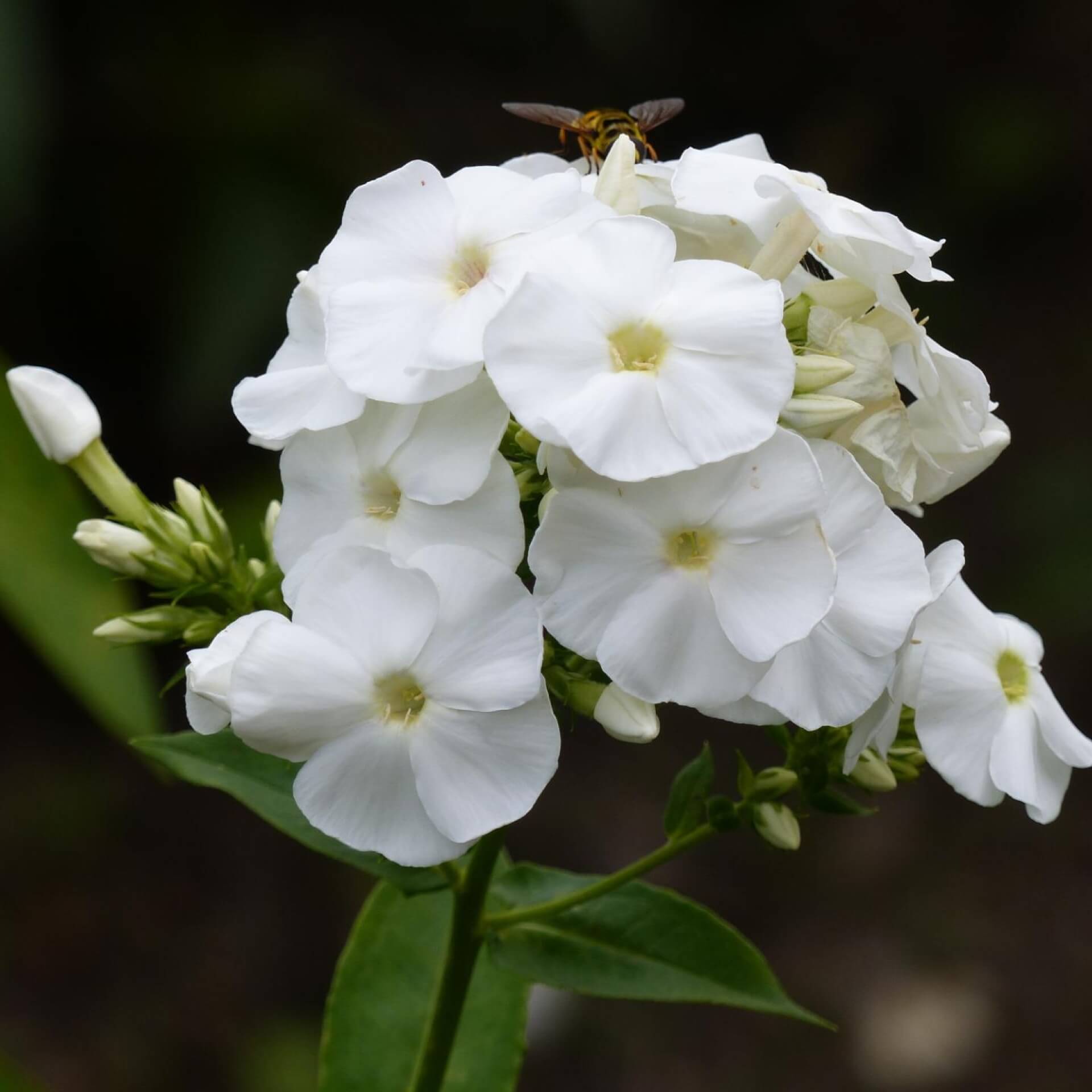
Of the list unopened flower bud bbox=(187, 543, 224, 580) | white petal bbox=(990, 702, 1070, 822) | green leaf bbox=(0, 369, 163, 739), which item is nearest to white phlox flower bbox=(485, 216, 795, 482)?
white petal bbox=(990, 702, 1070, 822)

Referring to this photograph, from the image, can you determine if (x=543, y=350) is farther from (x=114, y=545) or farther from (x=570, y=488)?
(x=114, y=545)

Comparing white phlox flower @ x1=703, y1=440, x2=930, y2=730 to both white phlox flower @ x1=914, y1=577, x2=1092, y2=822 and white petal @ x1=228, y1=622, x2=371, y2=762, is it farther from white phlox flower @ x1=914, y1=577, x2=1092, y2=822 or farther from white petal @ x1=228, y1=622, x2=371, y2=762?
white petal @ x1=228, y1=622, x2=371, y2=762

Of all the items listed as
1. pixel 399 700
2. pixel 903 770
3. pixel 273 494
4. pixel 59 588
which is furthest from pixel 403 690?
pixel 273 494

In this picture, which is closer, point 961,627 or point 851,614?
point 851,614

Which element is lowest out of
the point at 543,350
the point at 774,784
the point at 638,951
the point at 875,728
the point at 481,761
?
the point at 638,951

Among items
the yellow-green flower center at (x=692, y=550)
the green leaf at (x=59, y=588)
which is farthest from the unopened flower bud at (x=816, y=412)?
the green leaf at (x=59, y=588)

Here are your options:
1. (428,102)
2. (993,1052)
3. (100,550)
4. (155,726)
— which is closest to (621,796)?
(993,1052)

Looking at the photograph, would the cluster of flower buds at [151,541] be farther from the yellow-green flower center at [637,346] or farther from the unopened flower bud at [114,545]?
the yellow-green flower center at [637,346]
